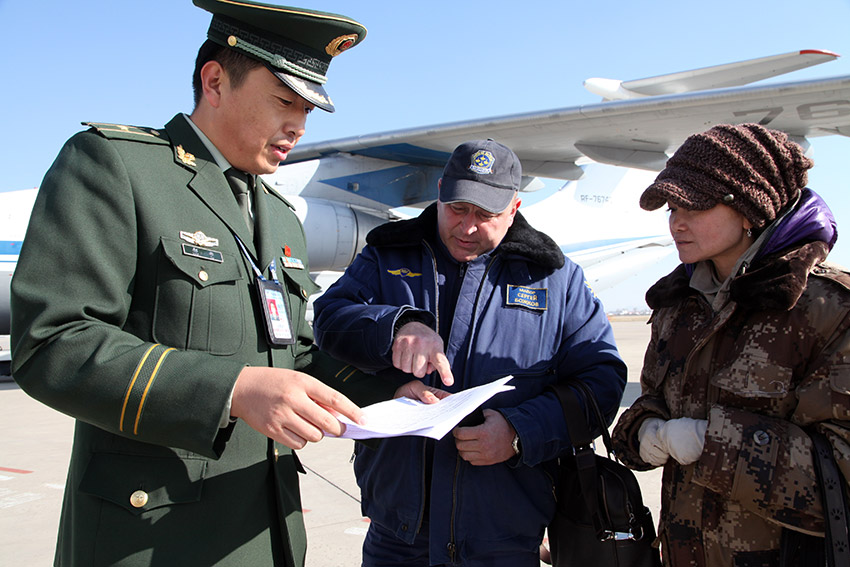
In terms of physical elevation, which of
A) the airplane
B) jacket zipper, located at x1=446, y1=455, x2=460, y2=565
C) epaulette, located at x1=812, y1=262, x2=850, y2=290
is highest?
the airplane

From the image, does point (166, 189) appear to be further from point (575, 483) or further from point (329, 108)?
point (575, 483)

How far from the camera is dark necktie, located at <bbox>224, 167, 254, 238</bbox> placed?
64.4 inches

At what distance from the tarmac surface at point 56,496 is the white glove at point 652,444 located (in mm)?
1789

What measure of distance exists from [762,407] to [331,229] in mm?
7281

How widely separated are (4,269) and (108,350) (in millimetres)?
7702

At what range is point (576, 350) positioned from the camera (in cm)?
206

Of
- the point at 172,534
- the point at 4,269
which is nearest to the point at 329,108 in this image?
the point at 172,534

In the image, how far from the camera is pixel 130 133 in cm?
146

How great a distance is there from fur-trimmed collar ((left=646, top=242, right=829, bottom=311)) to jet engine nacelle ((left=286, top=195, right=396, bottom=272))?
7.01 meters

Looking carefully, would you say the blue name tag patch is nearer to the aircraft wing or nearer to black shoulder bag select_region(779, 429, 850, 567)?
black shoulder bag select_region(779, 429, 850, 567)

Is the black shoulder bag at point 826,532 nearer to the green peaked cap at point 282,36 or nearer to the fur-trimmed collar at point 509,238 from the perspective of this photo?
the fur-trimmed collar at point 509,238

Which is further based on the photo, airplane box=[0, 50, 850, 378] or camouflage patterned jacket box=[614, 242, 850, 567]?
airplane box=[0, 50, 850, 378]

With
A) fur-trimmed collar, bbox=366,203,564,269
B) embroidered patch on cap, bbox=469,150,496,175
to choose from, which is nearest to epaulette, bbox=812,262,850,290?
fur-trimmed collar, bbox=366,203,564,269

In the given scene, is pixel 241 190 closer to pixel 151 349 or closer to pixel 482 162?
pixel 151 349
